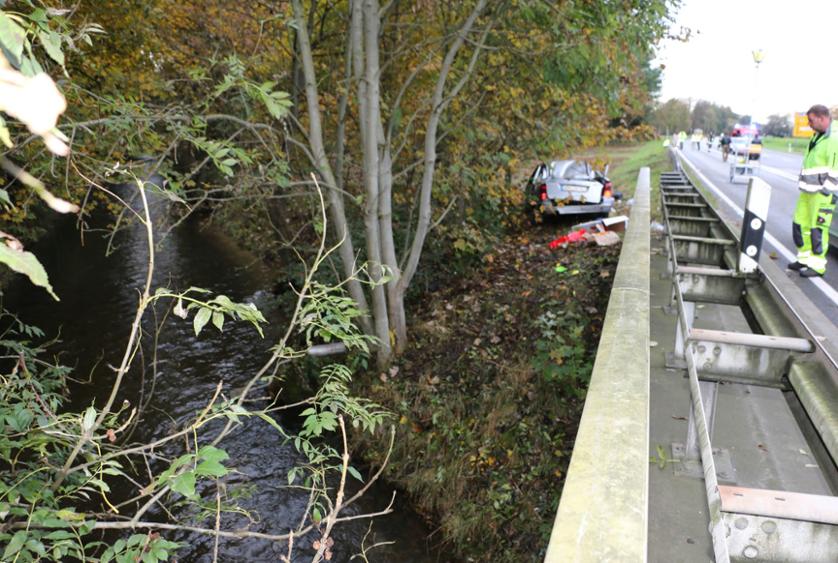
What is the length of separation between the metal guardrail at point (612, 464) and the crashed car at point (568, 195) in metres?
9.57

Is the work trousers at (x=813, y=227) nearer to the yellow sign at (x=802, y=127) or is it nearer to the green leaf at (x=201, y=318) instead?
the yellow sign at (x=802, y=127)

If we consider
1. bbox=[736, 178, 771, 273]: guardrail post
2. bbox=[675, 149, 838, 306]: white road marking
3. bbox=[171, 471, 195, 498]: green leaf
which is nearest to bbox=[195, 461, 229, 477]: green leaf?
bbox=[171, 471, 195, 498]: green leaf

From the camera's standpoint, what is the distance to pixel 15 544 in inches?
72.6

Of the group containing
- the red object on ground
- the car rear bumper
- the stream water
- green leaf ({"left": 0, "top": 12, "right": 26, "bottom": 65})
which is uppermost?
green leaf ({"left": 0, "top": 12, "right": 26, "bottom": 65})

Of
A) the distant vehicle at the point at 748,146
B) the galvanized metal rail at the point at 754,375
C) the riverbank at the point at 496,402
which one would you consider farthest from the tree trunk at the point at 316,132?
the distant vehicle at the point at 748,146

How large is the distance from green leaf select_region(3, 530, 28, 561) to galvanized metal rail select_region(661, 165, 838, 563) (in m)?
2.28

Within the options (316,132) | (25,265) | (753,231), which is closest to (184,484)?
(25,265)

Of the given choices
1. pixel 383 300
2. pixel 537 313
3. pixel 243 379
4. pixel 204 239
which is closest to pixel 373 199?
pixel 383 300

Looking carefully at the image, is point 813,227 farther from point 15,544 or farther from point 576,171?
point 15,544

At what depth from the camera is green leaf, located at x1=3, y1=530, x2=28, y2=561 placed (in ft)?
5.96

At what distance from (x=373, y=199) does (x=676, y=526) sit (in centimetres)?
554

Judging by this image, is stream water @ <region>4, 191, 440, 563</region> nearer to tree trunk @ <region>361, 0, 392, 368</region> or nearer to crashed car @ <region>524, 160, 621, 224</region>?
tree trunk @ <region>361, 0, 392, 368</region>

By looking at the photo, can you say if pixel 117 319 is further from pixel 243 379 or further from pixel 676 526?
pixel 676 526

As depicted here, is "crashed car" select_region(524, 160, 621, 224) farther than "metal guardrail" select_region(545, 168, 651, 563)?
Yes
